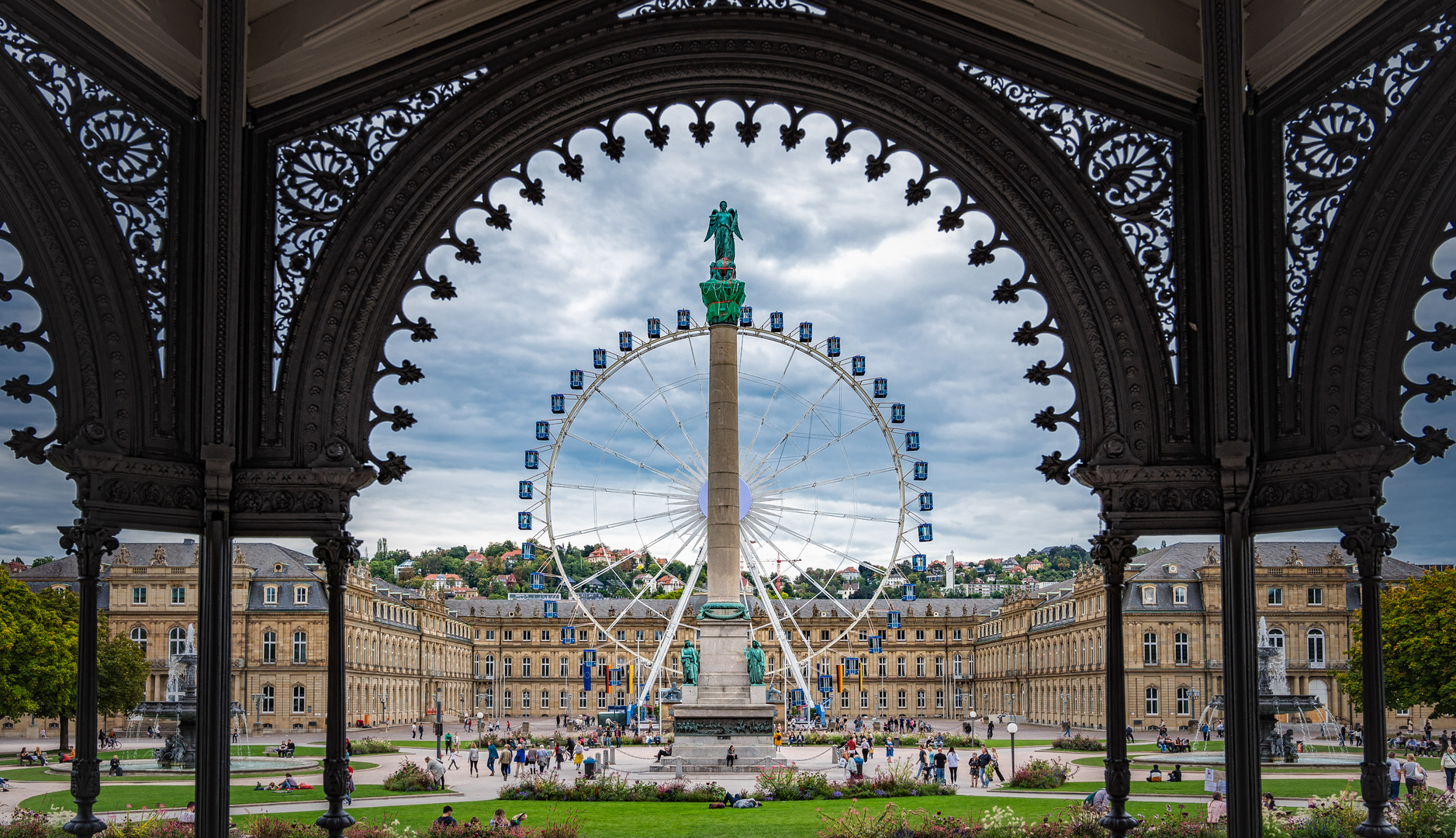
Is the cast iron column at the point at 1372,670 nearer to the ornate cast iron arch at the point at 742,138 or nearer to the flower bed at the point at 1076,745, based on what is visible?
the ornate cast iron arch at the point at 742,138

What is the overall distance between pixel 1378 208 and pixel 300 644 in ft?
163

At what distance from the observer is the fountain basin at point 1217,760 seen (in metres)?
25.5

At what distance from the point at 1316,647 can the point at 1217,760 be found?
26.0 metres

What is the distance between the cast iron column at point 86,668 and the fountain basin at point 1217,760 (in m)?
22.7

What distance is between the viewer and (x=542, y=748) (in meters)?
33.0

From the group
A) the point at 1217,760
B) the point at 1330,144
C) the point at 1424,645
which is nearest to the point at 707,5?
the point at 1330,144

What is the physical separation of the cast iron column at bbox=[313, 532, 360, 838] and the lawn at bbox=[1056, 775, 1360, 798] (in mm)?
15435

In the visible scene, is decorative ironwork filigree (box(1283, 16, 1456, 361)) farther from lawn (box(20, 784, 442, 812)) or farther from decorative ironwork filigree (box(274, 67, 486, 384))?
lawn (box(20, 784, 442, 812))

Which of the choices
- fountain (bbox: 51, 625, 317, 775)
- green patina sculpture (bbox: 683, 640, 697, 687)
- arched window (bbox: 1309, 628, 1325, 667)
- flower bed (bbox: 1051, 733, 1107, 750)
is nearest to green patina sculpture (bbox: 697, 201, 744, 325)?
green patina sculpture (bbox: 683, 640, 697, 687)

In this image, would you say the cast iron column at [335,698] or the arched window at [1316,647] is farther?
the arched window at [1316,647]

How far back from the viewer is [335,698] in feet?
19.5

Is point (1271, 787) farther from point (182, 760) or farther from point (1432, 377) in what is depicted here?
point (182, 760)

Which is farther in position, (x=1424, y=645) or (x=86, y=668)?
(x=1424, y=645)

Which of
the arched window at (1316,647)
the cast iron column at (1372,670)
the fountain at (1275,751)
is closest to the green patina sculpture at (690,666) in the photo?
the fountain at (1275,751)
